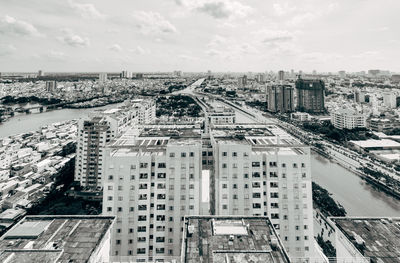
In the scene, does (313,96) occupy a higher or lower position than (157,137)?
higher

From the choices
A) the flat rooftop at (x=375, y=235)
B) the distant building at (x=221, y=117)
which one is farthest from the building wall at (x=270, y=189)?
the distant building at (x=221, y=117)

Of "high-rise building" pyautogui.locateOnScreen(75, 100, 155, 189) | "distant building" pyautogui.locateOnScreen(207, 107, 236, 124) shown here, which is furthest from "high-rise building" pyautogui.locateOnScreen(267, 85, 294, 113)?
"high-rise building" pyautogui.locateOnScreen(75, 100, 155, 189)

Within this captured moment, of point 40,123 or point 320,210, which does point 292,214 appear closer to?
point 320,210

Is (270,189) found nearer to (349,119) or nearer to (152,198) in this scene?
(152,198)

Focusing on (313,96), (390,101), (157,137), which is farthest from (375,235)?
(390,101)

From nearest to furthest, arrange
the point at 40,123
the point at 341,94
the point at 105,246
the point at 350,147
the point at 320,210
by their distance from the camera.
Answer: the point at 105,246 → the point at 320,210 → the point at 350,147 → the point at 40,123 → the point at 341,94

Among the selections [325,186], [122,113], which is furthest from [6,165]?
[325,186]
